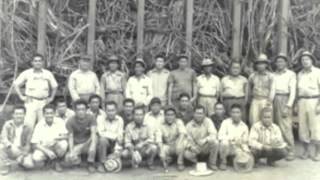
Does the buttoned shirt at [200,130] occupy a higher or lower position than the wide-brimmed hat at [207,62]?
lower

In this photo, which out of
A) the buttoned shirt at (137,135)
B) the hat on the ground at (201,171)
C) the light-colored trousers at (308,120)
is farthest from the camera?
the light-colored trousers at (308,120)

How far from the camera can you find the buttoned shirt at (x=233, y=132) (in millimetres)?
9953

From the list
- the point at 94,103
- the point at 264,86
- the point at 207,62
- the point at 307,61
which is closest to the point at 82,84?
the point at 94,103

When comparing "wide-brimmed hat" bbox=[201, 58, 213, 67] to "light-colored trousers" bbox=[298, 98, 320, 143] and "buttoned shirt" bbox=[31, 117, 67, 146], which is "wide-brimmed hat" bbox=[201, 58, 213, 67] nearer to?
"light-colored trousers" bbox=[298, 98, 320, 143]

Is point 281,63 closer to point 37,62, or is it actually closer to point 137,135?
point 137,135

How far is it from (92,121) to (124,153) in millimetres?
656

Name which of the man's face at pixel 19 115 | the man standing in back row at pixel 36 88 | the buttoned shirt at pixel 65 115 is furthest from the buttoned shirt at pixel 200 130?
the man's face at pixel 19 115

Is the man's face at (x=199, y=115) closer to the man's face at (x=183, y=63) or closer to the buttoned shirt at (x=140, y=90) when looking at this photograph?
the buttoned shirt at (x=140, y=90)

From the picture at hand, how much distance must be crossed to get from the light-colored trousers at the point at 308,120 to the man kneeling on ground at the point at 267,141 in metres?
0.64

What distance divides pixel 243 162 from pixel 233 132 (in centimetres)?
51

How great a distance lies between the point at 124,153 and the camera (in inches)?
384

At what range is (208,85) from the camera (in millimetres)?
10719

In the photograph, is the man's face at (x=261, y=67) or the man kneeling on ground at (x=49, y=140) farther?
the man's face at (x=261, y=67)

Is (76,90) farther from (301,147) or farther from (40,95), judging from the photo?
(301,147)
